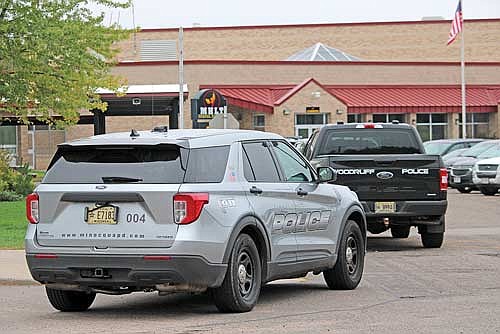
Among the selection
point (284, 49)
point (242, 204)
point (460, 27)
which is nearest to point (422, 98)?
point (460, 27)

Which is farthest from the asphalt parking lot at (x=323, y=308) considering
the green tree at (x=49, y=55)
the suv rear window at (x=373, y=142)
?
the green tree at (x=49, y=55)

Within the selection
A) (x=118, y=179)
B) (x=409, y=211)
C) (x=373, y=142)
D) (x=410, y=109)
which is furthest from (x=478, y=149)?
(x=118, y=179)

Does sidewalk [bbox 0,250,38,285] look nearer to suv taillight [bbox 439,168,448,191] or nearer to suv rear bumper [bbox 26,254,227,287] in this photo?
suv rear bumper [bbox 26,254,227,287]

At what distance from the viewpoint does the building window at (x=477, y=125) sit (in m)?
64.8

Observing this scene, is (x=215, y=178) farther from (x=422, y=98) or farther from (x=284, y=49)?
(x=284, y=49)

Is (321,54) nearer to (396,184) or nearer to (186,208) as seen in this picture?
(396,184)

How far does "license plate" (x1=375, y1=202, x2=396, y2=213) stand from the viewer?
58.3ft

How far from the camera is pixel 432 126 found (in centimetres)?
6362

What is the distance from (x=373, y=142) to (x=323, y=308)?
810 cm

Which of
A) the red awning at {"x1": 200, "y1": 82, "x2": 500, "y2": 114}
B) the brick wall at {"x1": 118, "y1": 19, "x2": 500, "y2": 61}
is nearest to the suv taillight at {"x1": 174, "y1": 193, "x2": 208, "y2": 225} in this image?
the red awning at {"x1": 200, "y1": 82, "x2": 500, "y2": 114}

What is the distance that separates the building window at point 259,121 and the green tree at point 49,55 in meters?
28.0

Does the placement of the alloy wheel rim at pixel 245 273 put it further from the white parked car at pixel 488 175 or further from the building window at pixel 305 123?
the building window at pixel 305 123

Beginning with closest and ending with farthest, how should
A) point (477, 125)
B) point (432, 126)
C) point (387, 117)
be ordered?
point (387, 117) → point (432, 126) → point (477, 125)

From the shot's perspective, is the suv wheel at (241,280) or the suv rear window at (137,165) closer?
the suv rear window at (137,165)
